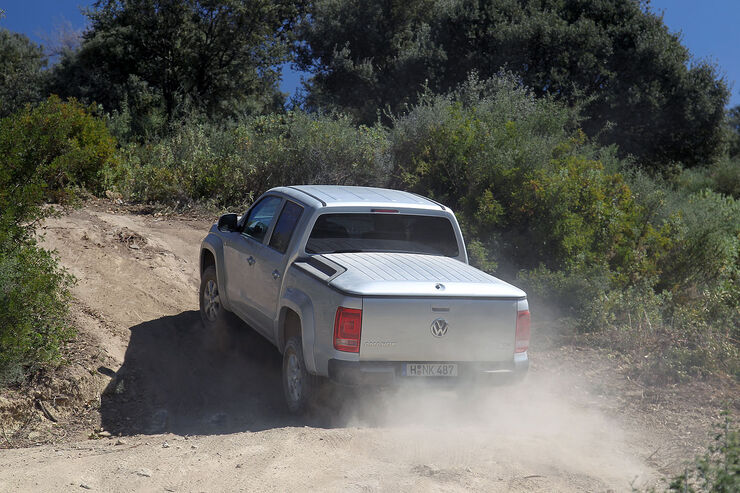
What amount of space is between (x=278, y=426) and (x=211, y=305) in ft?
9.18

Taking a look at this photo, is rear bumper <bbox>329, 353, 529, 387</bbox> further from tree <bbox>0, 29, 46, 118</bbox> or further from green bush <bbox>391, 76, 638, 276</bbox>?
tree <bbox>0, 29, 46, 118</bbox>

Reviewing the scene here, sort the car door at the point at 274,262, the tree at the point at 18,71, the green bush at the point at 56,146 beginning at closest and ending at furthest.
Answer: the car door at the point at 274,262, the green bush at the point at 56,146, the tree at the point at 18,71

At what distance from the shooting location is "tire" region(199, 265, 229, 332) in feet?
26.7

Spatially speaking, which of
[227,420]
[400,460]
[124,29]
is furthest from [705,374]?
[124,29]

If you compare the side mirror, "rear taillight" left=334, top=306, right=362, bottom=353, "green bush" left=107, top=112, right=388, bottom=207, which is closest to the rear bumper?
"rear taillight" left=334, top=306, right=362, bottom=353

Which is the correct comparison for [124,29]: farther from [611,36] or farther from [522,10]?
[611,36]

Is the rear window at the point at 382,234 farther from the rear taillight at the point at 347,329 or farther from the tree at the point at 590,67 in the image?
the tree at the point at 590,67

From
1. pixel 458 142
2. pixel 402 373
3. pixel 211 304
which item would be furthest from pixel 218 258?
pixel 458 142

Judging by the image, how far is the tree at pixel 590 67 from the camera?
2562 centimetres

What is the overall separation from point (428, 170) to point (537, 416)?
21.1 ft

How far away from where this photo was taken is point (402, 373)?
548cm

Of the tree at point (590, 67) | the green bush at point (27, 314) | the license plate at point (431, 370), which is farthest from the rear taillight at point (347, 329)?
the tree at point (590, 67)

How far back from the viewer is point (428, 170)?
12188 mm

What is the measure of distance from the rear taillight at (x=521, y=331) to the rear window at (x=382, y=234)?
127 centimetres
